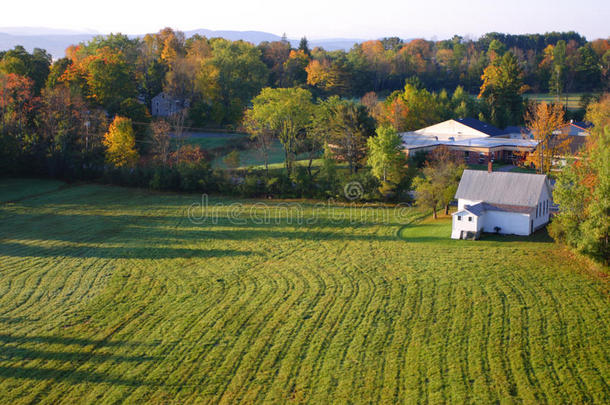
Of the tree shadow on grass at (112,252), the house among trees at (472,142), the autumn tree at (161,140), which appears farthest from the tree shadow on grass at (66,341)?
the house among trees at (472,142)

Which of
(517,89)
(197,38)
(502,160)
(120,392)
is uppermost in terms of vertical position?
(197,38)

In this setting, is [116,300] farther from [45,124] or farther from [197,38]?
[197,38]

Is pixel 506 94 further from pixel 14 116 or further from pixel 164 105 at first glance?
pixel 14 116

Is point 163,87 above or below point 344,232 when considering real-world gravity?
above

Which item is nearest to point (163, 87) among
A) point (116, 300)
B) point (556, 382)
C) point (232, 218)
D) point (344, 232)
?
point (232, 218)

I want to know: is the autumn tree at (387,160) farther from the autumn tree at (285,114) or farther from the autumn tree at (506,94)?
the autumn tree at (506,94)

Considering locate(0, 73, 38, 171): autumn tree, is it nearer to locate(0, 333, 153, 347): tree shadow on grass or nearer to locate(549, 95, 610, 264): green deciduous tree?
locate(0, 333, 153, 347): tree shadow on grass

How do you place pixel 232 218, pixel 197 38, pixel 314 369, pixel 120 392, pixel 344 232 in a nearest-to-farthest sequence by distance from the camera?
pixel 120 392
pixel 314 369
pixel 344 232
pixel 232 218
pixel 197 38
